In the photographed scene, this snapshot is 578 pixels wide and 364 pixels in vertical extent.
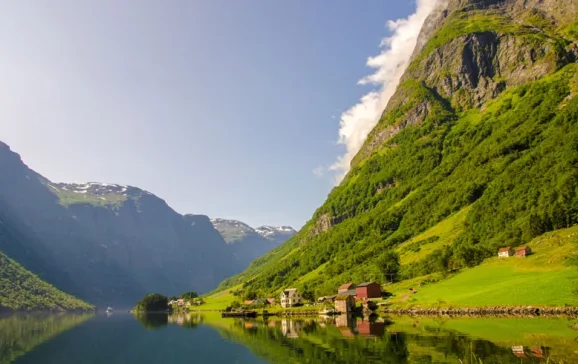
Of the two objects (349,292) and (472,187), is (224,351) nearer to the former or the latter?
(349,292)

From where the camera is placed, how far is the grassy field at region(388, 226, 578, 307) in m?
81.5

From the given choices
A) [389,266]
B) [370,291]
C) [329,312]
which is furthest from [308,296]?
[329,312]

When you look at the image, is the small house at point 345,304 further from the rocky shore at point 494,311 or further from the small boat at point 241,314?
the small boat at point 241,314

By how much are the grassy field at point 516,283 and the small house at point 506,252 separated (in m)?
2.26

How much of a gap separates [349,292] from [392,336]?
324 ft

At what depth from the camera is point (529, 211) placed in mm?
148000

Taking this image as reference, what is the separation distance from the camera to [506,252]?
127m

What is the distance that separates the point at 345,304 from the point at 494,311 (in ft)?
180

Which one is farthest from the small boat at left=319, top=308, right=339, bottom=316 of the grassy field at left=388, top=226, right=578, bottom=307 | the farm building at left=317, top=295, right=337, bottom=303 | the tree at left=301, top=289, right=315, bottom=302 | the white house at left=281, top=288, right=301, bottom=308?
the white house at left=281, top=288, right=301, bottom=308

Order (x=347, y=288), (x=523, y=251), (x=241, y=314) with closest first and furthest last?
(x=523, y=251)
(x=347, y=288)
(x=241, y=314)

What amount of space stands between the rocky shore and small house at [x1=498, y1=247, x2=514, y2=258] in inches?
1577

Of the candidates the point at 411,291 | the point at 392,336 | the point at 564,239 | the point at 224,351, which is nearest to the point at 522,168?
the point at 564,239

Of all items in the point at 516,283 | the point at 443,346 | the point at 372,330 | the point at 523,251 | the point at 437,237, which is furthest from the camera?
the point at 437,237

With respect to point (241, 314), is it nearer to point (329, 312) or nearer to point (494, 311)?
point (329, 312)
